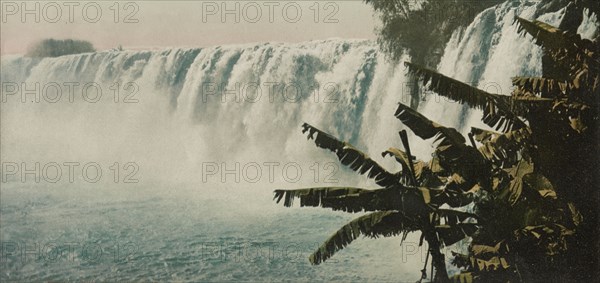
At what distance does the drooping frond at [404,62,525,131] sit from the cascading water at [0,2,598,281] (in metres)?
5.98

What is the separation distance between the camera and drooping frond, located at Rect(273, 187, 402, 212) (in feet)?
18.7

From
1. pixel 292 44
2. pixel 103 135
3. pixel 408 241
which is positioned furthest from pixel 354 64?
pixel 103 135

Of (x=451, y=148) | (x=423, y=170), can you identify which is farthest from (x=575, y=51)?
(x=423, y=170)

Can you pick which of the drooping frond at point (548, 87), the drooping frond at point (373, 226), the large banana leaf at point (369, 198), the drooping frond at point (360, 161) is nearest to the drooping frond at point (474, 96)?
the drooping frond at point (548, 87)

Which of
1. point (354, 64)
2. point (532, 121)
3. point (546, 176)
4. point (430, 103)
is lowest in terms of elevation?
point (546, 176)

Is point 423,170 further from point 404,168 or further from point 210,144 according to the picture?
point 210,144

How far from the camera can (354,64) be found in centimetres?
1888

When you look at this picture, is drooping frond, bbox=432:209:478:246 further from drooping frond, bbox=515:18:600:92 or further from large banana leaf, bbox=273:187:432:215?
drooping frond, bbox=515:18:600:92

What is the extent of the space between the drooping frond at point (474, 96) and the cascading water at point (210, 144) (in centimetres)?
598

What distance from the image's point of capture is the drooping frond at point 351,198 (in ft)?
18.7

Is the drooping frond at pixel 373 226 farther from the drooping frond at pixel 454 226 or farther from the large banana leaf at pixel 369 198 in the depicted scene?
the drooping frond at pixel 454 226

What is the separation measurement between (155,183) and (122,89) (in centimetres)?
534

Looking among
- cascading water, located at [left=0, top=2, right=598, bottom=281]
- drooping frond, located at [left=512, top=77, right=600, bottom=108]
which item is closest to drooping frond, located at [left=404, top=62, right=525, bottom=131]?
drooping frond, located at [left=512, top=77, right=600, bottom=108]

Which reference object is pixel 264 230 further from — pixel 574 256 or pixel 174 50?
pixel 574 256
